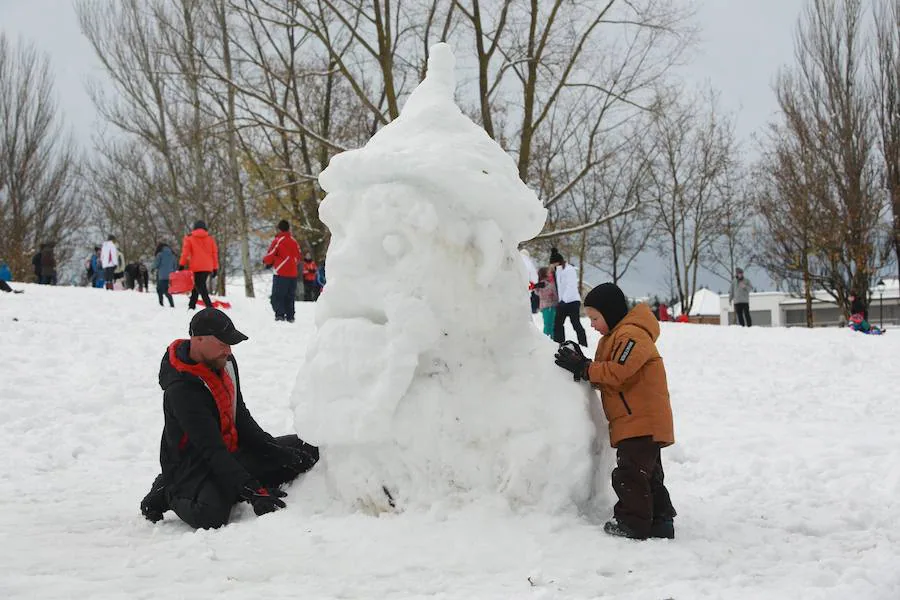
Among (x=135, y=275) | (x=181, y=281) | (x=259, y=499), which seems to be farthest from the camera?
(x=135, y=275)

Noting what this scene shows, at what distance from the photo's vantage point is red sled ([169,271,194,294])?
13016mm

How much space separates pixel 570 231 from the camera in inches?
Answer: 540

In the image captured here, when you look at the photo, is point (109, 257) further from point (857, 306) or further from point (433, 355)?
point (857, 306)

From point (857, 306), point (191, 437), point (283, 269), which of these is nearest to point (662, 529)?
point (191, 437)

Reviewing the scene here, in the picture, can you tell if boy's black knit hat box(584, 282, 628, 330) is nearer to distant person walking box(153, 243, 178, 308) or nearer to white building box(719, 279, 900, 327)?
distant person walking box(153, 243, 178, 308)

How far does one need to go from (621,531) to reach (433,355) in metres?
1.27

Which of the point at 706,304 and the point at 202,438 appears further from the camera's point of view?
the point at 706,304

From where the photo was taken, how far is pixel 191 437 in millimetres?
3830

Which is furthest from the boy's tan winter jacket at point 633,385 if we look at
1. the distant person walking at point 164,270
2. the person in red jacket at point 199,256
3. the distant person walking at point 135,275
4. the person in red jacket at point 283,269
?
the distant person walking at point 135,275

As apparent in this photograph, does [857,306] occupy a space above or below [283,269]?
below

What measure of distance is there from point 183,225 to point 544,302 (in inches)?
697

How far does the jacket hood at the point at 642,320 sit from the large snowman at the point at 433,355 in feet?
1.43

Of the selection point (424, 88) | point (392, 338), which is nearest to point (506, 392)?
point (392, 338)

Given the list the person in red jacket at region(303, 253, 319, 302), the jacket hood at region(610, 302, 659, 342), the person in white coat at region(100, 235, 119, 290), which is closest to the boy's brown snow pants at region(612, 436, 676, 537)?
the jacket hood at region(610, 302, 659, 342)
